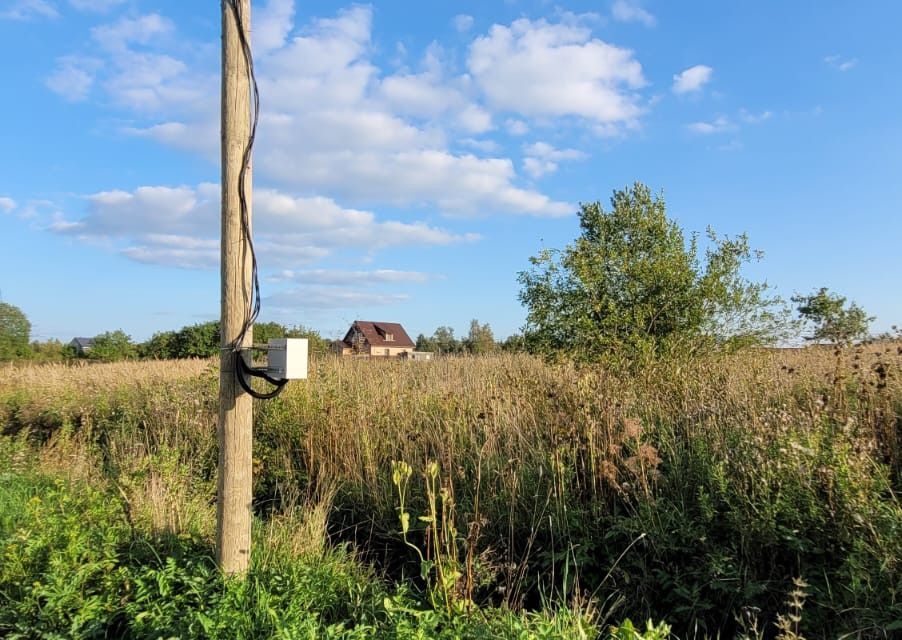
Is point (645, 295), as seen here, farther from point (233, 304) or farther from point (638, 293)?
point (233, 304)

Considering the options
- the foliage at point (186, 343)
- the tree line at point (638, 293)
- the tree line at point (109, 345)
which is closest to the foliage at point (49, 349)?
the tree line at point (109, 345)

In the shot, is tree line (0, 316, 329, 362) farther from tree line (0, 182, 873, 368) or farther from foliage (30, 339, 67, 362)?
tree line (0, 182, 873, 368)

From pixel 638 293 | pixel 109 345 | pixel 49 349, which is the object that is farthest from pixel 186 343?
pixel 638 293

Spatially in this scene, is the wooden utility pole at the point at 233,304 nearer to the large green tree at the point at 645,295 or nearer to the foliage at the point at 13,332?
the large green tree at the point at 645,295

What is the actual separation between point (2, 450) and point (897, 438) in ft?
28.2

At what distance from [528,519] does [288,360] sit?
201 cm

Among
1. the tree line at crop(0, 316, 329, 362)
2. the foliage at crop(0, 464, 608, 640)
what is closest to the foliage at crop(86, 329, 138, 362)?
the tree line at crop(0, 316, 329, 362)

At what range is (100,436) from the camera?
743cm

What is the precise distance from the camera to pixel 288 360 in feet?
8.92

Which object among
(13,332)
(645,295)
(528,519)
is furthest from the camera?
(13,332)

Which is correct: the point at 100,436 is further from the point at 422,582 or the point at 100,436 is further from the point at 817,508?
the point at 817,508

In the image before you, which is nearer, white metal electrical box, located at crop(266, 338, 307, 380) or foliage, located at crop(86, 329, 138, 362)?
white metal electrical box, located at crop(266, 338, 307, 380)

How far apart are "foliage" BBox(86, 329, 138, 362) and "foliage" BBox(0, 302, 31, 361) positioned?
229 inches

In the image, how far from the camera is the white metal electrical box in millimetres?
2723
